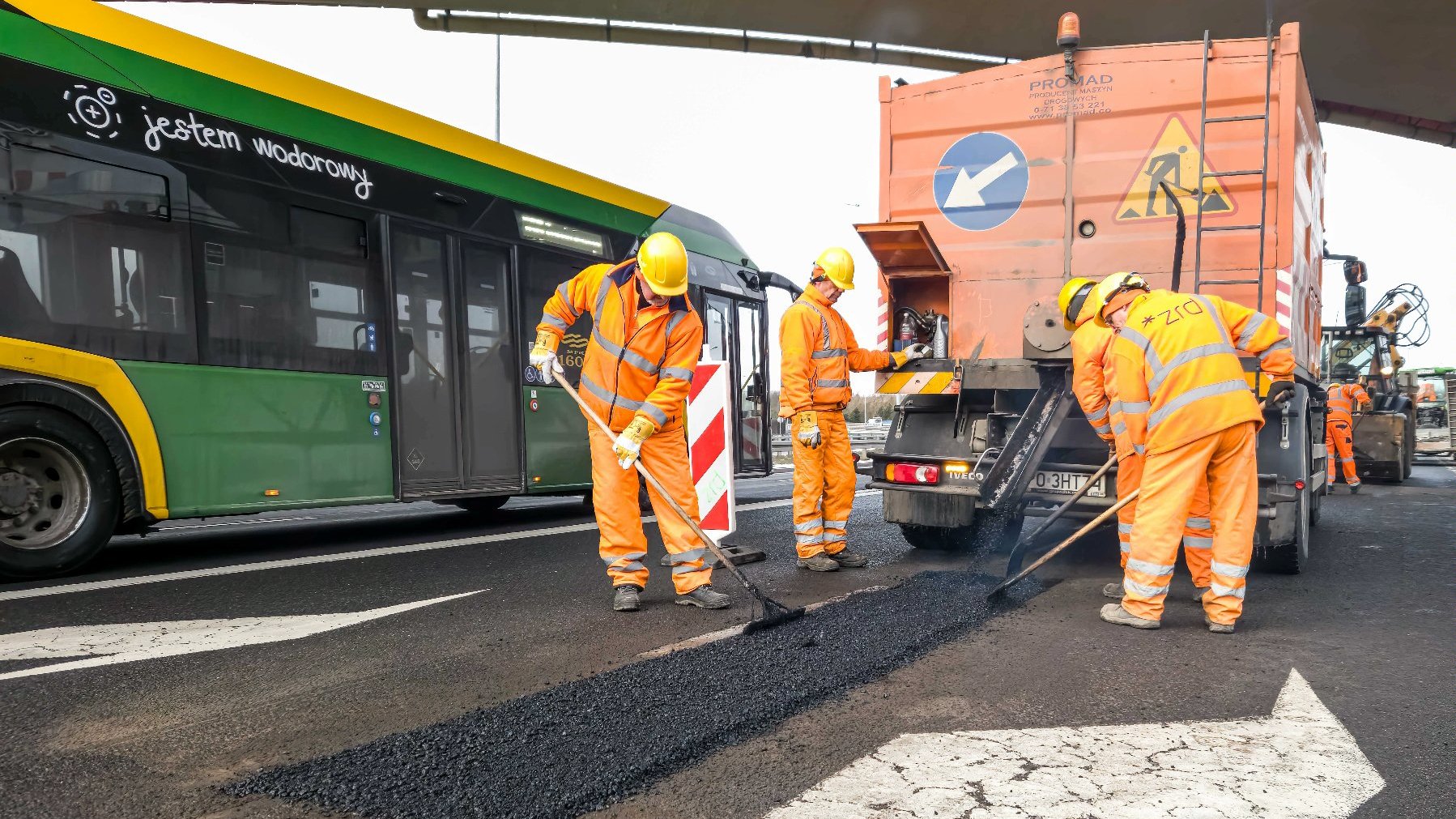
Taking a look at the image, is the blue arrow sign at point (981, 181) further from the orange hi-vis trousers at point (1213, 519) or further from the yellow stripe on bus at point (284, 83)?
the yellow stripe on bus at point (284, 83)

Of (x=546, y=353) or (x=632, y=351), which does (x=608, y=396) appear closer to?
(x=632, y=351)

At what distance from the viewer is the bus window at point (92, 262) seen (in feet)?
16.3

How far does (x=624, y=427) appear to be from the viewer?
14.9ft

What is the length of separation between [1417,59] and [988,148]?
10.9 metres

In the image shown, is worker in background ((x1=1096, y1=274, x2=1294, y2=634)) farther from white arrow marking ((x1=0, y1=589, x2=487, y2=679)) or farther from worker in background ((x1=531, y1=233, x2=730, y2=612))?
white arrow marking ((x1=0, y1=589, x2=487, y2=679))

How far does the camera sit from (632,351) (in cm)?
450

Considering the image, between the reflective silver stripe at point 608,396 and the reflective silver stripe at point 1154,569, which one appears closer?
the reflective silver stripe at point 1154,569

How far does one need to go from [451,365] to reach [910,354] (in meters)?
3.85

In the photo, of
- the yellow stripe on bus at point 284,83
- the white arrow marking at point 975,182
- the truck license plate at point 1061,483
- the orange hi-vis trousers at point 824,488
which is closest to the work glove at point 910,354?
the orange hi-vis trousers at point 824,488

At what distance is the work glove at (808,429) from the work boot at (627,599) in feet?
5.41

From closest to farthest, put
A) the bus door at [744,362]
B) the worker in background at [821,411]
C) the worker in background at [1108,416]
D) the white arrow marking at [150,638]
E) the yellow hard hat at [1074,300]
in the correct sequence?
the white arrow marking at [150,638] → the worker in background at [1108,416] → the yellow hard hat at [1074,300] → the worker in background at [821,411] → the bus door at [744,362]

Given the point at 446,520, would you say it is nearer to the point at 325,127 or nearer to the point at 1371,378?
the point at 325,127

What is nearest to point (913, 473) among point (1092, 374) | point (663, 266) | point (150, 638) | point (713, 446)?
point (713, 446)

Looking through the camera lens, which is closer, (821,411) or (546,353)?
(546,353)
